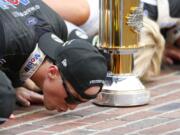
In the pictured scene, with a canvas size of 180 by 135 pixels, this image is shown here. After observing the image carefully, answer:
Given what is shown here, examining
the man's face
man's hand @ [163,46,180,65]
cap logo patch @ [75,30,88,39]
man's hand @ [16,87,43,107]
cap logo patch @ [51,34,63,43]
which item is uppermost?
cap logo patch @ [51,34,63,43]

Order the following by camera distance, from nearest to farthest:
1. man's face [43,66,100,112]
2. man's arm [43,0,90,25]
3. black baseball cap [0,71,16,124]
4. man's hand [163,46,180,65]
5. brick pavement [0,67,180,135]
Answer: black baseball cap [0,71,16,124], brick pavement [0,67,180,135], man's face [43,66,100,112], man's arm [43,0,90,25], man's hand [163,46,180,65]

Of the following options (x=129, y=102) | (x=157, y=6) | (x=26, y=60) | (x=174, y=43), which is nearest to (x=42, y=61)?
(x=26, y=60)

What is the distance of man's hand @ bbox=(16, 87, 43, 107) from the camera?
4363mm

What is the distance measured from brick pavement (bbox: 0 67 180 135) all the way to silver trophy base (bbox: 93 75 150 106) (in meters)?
0.04

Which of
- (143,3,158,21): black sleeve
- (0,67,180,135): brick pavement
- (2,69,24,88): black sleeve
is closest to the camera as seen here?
(0,67,180,135): brick pavement

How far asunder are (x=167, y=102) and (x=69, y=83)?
859 mm

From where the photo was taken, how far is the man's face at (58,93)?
392 centimetres

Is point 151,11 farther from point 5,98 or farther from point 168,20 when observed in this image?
point 5,98

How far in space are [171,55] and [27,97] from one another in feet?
5.67

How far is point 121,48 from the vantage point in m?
4.38

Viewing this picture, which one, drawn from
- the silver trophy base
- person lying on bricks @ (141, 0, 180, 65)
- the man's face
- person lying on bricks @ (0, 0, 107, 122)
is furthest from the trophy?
person lying on bricks @ (141, 0, 180, 65)

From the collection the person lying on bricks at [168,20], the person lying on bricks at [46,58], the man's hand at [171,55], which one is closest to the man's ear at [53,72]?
the person lying on bricks at [46,58]

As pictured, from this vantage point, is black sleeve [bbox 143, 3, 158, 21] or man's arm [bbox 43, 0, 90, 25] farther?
black sleeve [bbox 143, 3, 158, 21]

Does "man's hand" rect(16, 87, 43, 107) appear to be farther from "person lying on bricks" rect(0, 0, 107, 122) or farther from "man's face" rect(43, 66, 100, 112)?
"man's face" rect(43, 66, 100, 112)
